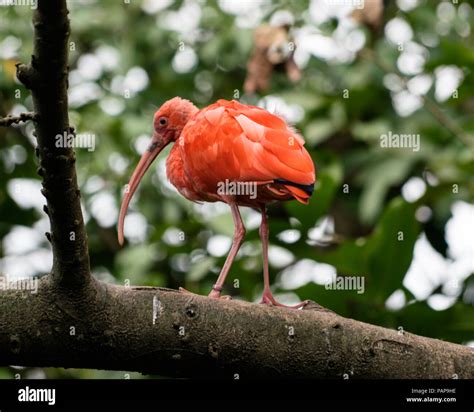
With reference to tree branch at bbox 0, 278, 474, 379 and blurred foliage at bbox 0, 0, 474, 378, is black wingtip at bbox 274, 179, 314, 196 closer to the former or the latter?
tree branch at bbox 0, 278, 474, 379

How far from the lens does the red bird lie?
10.3 ft

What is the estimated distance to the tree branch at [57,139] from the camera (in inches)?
83.1

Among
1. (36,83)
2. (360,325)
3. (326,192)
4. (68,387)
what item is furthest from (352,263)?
(36,83)

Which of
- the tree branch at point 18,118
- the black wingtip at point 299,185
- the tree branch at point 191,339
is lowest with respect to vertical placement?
the tree branch at point 191,339

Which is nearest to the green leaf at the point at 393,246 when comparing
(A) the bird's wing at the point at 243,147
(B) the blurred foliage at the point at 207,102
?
(B) the blurred foliage at the point at 207,102

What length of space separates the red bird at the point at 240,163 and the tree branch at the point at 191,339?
271mm

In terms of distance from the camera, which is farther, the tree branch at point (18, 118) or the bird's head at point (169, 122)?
the bird's head at point (169, 122)

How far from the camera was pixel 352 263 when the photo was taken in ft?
14.8

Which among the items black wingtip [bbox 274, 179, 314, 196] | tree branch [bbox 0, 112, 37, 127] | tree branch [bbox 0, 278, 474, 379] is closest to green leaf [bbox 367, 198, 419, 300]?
black wingtip [bbox 274, 179, 314, 196]

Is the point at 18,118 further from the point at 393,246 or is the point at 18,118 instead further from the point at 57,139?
the point at 393,246

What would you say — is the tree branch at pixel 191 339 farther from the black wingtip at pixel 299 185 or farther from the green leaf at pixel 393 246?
the green leaf at pixel 393 246

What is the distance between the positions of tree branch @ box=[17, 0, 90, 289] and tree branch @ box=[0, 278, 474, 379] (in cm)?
11

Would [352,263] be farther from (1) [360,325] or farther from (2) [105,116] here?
(2) [105,116]

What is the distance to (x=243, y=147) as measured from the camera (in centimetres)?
319
